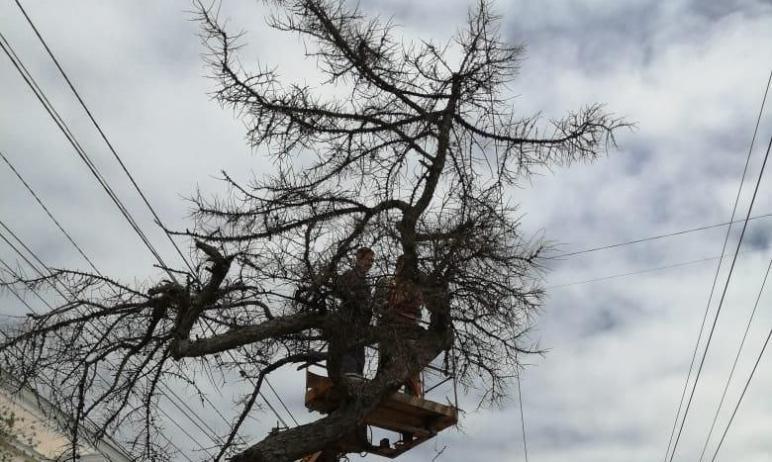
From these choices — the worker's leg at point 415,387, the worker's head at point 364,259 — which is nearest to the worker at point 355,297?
the worker's head at point 364,259

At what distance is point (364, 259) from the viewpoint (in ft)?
16.8

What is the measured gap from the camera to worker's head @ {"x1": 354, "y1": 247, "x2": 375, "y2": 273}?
5.06 meters

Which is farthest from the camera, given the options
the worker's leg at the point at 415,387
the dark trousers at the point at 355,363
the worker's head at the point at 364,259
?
the worker's leg at the point at 415,387

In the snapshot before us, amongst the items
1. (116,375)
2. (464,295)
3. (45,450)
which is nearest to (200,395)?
(116,375)

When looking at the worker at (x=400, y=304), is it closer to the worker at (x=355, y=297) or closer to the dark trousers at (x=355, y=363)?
the worker at (x=355, y=297)

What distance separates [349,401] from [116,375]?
57.4 inches

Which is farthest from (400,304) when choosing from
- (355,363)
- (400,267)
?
(355,363)

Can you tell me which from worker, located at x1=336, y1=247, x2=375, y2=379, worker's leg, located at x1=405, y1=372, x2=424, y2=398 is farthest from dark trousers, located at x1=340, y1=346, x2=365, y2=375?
worker, located at x1=336, y1=247, x2=375, y2=379

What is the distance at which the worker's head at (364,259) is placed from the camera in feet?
16.6

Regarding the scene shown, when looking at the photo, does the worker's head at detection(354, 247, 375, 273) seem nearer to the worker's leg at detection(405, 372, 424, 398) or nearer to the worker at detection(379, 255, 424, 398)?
the worker at detection(379, 255, 424, 398)

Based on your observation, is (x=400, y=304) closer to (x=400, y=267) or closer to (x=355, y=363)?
(x=400, y=267)

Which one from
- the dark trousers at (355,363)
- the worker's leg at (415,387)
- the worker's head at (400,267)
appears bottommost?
the dark trousers at (355,363)

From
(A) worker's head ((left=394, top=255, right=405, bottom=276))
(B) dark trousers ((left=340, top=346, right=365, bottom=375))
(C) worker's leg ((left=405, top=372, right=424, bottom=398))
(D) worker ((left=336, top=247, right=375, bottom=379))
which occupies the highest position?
(A) worker's head ((left=394, top=255, right=405, bottom=276))

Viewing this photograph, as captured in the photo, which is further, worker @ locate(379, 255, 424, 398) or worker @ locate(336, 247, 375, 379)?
worker @ locate(379, 255, 424, 398)
